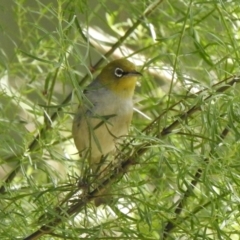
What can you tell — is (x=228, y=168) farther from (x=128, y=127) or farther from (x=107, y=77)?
(x=107, y=77)

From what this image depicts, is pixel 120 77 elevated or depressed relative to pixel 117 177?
elevated

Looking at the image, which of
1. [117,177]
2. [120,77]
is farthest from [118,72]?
[117,177]

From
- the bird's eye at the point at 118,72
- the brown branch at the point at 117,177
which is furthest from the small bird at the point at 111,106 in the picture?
the brown branch at the point at 117,177

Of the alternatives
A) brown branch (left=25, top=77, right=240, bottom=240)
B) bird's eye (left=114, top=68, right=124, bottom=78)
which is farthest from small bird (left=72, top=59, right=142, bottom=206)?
brown branch (left=25, top=77, right=240, bottom=240)

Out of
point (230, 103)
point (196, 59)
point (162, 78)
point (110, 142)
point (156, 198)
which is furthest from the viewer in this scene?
point (162, 78)

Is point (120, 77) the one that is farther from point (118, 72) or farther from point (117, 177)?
point (117, 177)

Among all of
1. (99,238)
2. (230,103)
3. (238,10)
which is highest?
(238,10)

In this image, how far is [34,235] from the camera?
31.9 inches

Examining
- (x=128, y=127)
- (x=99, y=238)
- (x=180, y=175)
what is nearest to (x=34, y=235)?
(x=99, y=238)

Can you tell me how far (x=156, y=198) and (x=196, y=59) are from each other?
1.31ft

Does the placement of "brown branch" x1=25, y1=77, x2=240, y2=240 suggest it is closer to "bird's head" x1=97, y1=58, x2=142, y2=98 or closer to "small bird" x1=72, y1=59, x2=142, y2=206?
"small bird" x1=72, y1=59, x2=142, y2=206

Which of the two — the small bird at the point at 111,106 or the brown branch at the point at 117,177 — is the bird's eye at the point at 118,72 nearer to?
the small bird at the point at 111,106

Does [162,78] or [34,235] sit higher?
[162,78]

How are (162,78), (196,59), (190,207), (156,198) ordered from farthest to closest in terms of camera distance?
1. (162,78)
2. (196,59)
3. (190,207)
4. (156,198)
